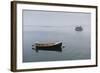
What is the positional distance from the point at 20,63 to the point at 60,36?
344 millimetres

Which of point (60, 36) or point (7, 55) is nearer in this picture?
point (7, 55)

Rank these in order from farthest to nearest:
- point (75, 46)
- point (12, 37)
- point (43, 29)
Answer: point (75, 46)
point (43, 29)
point (12, 37)

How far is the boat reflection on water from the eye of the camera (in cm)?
150

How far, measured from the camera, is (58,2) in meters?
1.56

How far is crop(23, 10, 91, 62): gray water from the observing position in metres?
1.47

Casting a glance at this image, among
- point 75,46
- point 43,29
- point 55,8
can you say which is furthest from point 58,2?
point 75,46

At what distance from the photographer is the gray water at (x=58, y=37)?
1468mm

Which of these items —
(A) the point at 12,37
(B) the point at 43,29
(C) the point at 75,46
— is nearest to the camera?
(A) the point at 12,37

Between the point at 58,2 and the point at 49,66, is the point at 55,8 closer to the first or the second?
the point at 58,2

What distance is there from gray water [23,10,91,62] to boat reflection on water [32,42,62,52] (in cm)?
2

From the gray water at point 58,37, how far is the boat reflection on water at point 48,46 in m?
0.02

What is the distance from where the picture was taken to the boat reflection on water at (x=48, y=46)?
150 cm

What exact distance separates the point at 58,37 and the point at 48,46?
10 centimetres

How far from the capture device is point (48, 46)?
1.53 meters
